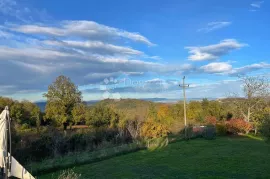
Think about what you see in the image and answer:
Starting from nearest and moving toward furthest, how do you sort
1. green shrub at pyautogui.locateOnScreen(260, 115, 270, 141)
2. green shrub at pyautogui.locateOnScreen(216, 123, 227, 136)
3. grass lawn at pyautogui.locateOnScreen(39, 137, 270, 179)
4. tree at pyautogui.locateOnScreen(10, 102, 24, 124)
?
grass lawn at pyautogui.locateOnScreen(39, 137, 270, 179) → green shrub at pyautogui.locateOnScreen(260, 115, 270, 141) → green shrub at pyautogui.locateOnScreen(216, 123, 227, 136) → tree at pyautogui.locateOnScreen(10, 102, 24, 124)

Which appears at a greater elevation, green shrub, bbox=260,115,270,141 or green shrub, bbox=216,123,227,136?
green shrub, bbox=260,115,270,141

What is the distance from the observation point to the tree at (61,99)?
31453 millimetres

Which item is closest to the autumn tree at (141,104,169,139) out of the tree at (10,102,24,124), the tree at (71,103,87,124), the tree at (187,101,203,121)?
the tree at (71,103,87,124)

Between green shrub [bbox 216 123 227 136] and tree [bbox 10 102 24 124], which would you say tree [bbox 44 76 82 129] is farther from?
green shrub [bbox 216 123 227 136]

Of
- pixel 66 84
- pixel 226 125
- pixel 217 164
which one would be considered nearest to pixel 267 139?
pixel 217 164

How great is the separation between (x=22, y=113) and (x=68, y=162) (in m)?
17.5

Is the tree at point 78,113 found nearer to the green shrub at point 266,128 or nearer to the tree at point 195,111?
the tree at point 195,111

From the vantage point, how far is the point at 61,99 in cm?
3319

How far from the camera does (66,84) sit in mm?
34094

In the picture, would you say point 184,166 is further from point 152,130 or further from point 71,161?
point 152,130

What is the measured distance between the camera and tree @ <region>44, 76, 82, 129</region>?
1238 inches

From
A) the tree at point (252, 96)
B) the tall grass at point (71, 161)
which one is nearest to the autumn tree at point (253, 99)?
the tree at point (252, 96)

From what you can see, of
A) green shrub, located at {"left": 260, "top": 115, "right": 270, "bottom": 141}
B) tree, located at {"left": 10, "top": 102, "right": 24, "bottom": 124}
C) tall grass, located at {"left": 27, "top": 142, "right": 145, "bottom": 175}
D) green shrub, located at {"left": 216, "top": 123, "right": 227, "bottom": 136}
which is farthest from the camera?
tree, located at {"left": 10, "top": 102, "right": 24, "bottom": 124}

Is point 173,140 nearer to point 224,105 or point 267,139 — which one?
point 267,139
